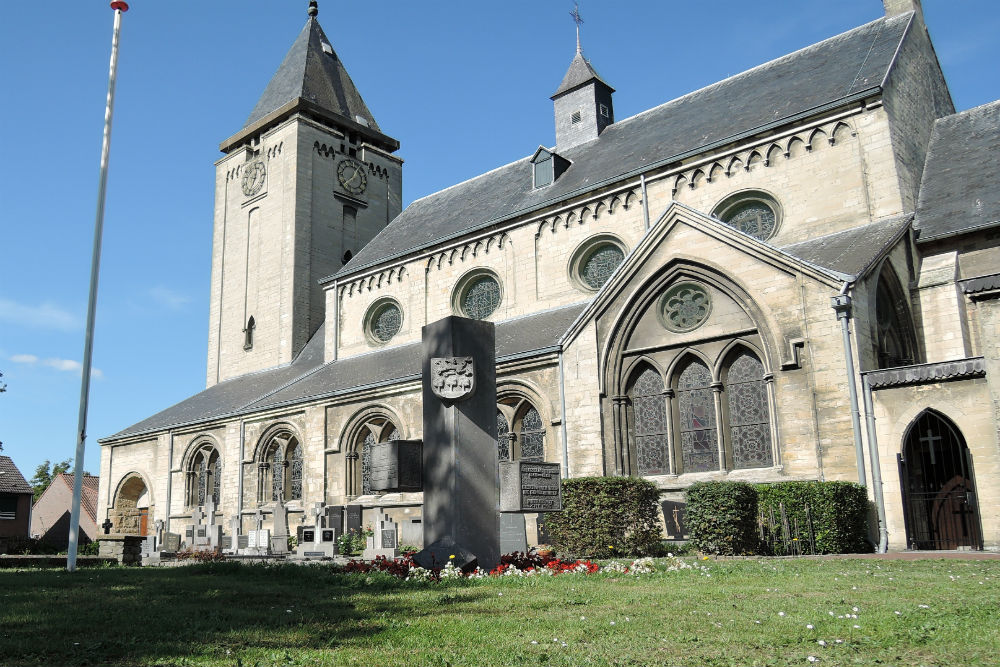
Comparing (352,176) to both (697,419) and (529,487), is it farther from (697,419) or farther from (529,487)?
(529,487)

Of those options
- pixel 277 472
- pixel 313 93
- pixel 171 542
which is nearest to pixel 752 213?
pixel 277 472

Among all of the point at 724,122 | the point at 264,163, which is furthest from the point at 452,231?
the point at 264,163

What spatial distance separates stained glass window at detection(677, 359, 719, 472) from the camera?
18.2m

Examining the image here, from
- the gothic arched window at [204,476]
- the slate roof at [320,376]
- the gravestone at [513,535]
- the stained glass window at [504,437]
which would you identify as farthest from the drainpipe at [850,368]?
the gothic arched window at [204,476]

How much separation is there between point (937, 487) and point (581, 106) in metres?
19.1

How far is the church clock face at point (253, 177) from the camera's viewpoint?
124 feet

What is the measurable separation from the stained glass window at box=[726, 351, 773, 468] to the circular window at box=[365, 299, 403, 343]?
1414cm

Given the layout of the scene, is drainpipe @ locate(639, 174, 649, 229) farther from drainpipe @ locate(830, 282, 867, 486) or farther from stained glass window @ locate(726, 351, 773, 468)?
drainpipe @ locate(830, 282, 867, 486)

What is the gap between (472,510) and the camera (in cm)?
1130

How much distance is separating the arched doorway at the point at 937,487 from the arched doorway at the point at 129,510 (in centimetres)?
2968

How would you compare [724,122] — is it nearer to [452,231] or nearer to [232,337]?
[452,231]

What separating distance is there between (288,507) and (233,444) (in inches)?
148

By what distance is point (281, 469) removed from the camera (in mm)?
28031

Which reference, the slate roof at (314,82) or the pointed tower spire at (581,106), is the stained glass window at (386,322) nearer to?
the pointed tower spire at (581,106)
